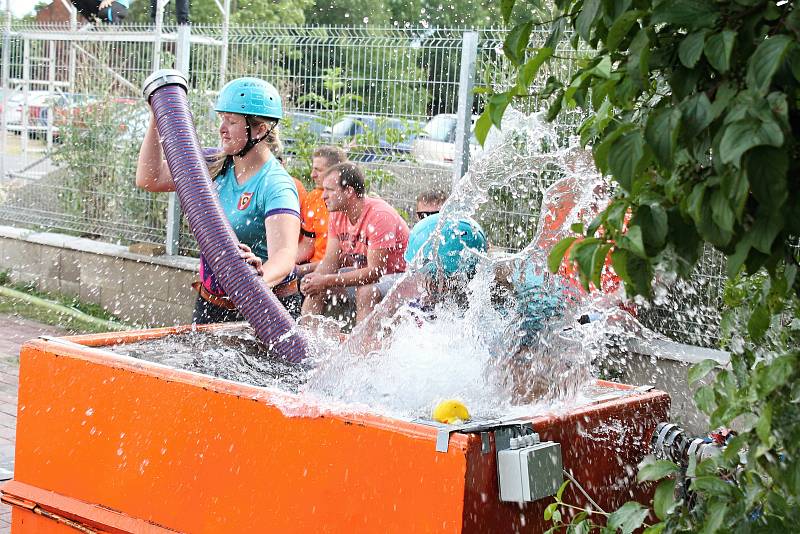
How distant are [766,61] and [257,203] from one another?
373 cm

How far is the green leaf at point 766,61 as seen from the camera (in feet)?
4.40

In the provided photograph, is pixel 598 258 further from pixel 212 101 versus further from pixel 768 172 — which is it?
pixel 212 101

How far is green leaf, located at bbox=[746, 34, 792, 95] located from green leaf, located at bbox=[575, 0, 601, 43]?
278 millimetres

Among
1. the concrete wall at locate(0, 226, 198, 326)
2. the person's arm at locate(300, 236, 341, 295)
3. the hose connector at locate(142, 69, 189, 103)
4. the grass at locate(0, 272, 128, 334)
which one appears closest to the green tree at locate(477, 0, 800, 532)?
the hose connector at locate(142, 69, 189, 103)

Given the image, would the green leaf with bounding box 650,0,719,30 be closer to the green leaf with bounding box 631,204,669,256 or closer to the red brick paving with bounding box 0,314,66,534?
the green leaf with bounding box 631,204,669,256

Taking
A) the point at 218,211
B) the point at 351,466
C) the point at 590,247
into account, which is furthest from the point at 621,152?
the point at 218,211

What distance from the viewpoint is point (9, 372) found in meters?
7.85

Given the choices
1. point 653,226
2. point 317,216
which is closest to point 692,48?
point 653,226

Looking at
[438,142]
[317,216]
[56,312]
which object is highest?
[438,142]

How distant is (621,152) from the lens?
150 cm

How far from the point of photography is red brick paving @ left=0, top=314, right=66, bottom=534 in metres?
5.74

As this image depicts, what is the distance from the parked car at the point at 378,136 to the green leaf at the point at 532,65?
245 inches

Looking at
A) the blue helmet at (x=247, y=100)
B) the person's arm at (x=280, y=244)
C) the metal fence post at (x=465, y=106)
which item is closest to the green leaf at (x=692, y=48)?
the person's arm at (x=280, y=244)

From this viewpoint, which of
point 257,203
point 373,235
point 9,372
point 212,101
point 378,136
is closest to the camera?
point 257,203
